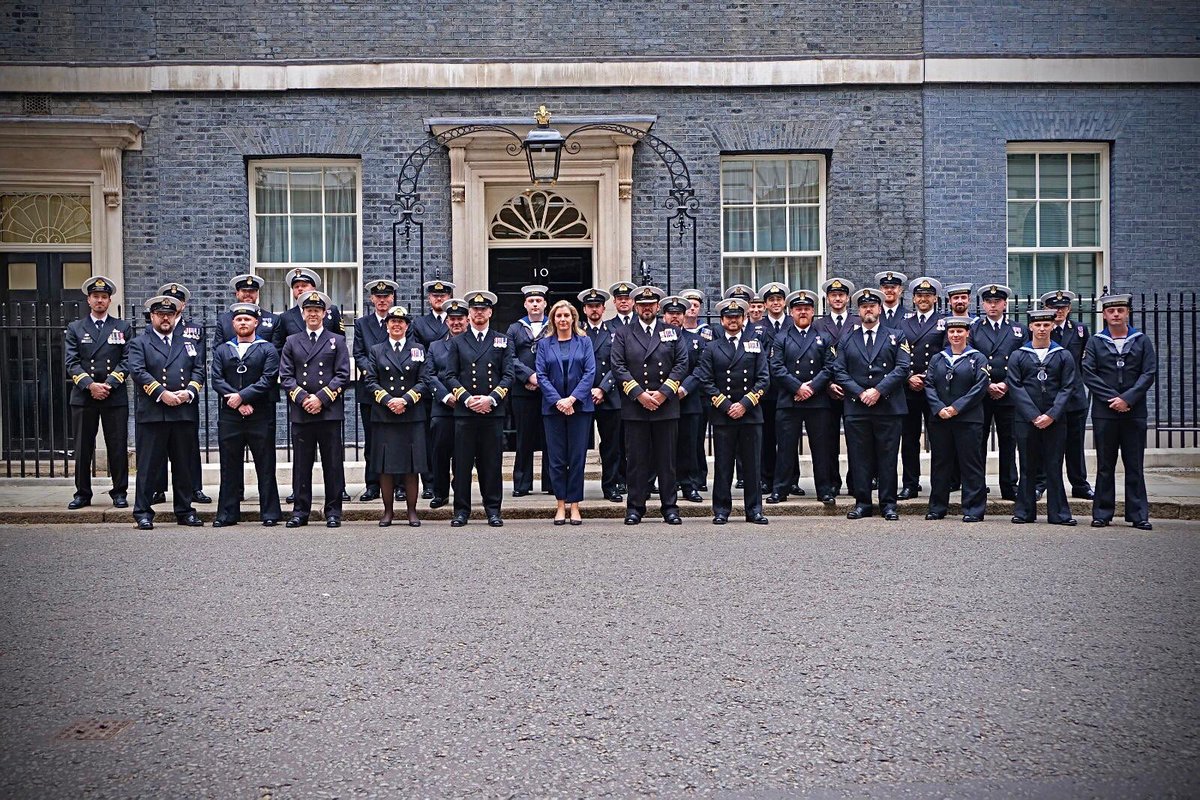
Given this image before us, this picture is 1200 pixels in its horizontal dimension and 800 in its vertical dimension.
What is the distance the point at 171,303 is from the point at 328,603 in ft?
19.0

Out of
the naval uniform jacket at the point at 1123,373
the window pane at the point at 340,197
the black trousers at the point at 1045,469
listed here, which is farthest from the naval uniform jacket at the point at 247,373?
the naval uniform jacket at the point at 1123,373

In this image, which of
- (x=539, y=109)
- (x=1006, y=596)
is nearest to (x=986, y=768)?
(x=1006, y=596)

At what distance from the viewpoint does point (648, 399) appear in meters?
11.4

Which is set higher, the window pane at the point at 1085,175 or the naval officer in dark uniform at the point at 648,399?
the window pane at the point at 1085,175

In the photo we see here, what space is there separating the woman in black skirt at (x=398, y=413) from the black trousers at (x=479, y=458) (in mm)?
348

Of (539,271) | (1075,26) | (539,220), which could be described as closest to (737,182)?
(539,220)

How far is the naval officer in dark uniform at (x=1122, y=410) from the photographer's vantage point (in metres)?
11.0

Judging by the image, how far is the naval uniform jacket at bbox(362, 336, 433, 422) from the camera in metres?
11.5

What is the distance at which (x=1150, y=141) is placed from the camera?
16031mm

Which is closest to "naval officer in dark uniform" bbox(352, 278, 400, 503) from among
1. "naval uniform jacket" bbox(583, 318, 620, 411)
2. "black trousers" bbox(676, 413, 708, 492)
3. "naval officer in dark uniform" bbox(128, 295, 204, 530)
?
"naval officer in dark uniform" bbox(128, 295, 204, 530)

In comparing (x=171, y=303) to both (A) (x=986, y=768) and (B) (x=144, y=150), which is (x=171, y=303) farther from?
(A) (x=986, y=768)

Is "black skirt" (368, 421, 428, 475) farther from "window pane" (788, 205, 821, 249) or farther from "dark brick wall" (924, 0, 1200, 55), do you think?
"dark brick wall" (924, 0, 1200, 55)

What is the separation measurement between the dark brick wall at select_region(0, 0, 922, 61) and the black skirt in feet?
21.1

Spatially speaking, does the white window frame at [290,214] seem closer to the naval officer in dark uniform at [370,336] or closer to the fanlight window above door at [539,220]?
the fanlight window above door at [539,220]
